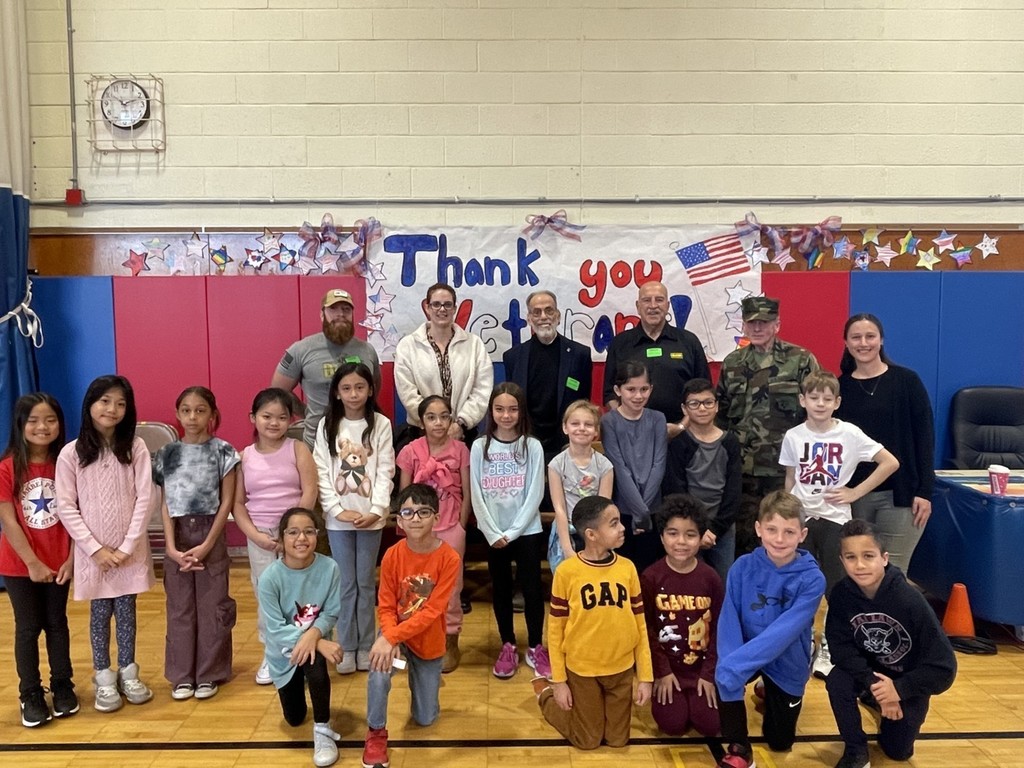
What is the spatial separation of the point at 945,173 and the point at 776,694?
3.61 m

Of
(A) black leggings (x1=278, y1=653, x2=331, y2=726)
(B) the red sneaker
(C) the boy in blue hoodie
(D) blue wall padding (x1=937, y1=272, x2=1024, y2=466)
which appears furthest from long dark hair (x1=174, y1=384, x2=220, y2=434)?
(D) blue wall padding (x1=937, y1=272, x2=1024, y2=466)

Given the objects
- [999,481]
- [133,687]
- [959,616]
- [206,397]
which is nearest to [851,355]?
[999,481]

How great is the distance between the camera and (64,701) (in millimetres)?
2846

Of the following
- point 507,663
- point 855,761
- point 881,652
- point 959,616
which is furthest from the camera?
point 959,616

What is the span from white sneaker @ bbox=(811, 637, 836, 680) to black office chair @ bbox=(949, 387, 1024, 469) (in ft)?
6.12

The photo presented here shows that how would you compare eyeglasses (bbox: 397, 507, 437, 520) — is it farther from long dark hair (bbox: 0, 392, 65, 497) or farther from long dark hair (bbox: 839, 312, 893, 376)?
long dark hair (bbox: 839, 312, 893, 376)

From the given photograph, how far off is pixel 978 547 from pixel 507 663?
219cm

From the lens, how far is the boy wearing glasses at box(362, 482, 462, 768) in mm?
2701

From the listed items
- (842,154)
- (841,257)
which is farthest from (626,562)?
(842,154)

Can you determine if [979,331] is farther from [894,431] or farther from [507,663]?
[507,663]

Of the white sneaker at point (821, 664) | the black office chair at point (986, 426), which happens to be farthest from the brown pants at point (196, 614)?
the black office chair at point (986, 426)

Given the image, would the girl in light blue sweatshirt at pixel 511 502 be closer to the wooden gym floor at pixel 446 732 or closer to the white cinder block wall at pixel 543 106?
the wooden gym floor at pixel 446 732

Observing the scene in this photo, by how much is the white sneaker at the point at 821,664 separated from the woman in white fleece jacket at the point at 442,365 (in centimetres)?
181

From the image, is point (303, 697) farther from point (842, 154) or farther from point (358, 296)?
point (842, 154)
